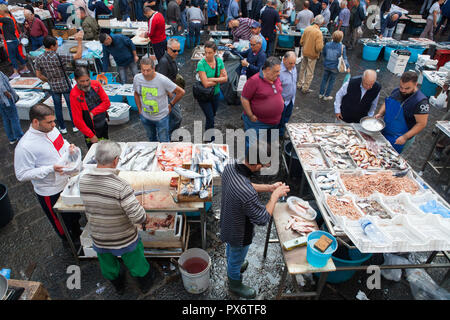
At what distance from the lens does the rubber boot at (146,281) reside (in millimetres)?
3591

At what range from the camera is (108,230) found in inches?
115

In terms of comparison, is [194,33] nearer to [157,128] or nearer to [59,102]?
[59,102]

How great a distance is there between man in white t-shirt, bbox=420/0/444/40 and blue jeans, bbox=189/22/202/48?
31.7 feet

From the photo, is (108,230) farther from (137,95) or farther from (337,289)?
(337,289)

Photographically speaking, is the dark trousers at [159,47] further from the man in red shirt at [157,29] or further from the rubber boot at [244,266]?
the rubber boot at [244,266]

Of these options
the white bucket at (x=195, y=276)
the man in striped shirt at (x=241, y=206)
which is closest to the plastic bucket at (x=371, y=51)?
the man in striped shirt at (x=241, y=206)

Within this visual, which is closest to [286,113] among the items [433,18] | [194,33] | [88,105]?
[88,105]

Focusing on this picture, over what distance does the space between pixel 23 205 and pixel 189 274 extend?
330 cm

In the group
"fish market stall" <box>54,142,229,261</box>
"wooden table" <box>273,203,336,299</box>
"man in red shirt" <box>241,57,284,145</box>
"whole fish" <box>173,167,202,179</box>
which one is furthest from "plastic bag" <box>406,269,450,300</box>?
"whole fish" <box>173,167,202,179</box>

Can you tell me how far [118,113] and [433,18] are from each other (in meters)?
13.2

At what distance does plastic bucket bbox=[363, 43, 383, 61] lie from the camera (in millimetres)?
10852

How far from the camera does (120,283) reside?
3562mm

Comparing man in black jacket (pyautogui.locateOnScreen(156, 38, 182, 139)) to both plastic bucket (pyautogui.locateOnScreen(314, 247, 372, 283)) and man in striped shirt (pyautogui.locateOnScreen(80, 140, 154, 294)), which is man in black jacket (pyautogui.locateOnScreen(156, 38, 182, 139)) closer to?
man in striped shirt (pyautogui.locateOnScreen(80, 140, 154, 294))

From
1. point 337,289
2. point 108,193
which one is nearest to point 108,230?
point 108,193
